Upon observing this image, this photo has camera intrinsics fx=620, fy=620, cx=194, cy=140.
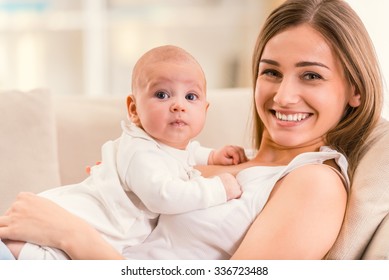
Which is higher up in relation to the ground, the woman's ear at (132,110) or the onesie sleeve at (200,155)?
the woman's ear at (132,110)

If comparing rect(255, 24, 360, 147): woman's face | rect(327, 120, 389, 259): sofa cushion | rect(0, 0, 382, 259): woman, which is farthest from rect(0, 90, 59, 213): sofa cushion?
rect(327, 120, 389, 259): sofa cushion

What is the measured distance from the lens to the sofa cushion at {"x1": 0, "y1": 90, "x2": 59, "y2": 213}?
1317 mm

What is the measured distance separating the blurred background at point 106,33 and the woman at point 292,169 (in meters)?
1.91

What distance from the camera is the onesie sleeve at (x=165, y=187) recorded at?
938 mm

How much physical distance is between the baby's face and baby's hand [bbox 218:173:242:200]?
92mm

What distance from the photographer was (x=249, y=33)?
126 inches

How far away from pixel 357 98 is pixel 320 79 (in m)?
0.09

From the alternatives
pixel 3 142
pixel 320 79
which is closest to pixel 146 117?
pixel 320 79

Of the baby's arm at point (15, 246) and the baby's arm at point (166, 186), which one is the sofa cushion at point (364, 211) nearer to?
the baby's arm at point (166, 186)

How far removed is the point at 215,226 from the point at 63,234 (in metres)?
0.24

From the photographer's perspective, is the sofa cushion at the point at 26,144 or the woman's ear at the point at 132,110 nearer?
the woman's ear at the point at 132,110

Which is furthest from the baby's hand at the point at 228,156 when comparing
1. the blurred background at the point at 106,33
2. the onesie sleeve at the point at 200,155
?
the blurred background at the point at 106,33

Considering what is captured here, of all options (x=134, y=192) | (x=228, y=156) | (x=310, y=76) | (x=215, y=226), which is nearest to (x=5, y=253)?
(x=134, y=192)

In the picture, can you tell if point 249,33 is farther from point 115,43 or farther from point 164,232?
point 164,232
